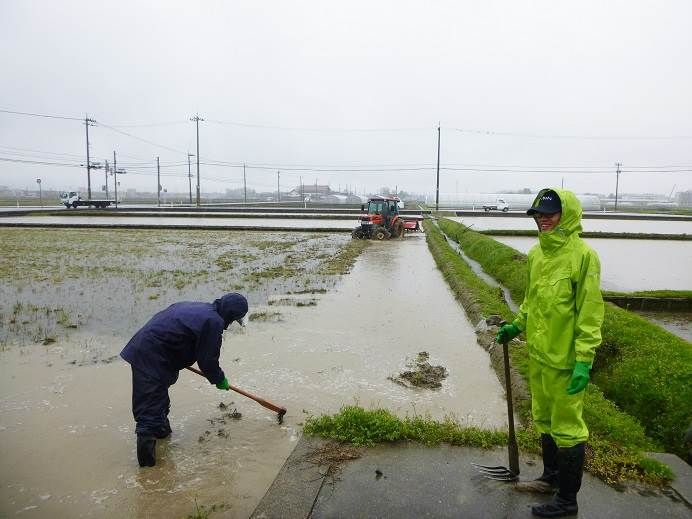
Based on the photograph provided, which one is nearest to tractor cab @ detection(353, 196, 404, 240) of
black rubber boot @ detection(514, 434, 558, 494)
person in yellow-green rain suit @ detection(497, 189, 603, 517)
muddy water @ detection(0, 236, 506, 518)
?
muddy water @ detection(0, 236, 506, 518)

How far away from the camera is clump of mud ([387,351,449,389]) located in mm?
5141

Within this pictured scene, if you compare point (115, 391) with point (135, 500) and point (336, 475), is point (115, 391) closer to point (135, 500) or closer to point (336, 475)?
point (135, 500)

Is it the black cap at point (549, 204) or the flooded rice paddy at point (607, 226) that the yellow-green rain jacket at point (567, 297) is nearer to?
the black cap at point (549, 204)

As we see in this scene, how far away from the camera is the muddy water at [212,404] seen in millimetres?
3283

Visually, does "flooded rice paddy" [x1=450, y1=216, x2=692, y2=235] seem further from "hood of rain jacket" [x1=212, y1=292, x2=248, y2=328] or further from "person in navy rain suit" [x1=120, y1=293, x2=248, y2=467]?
"person in navy rain suit" [x1=120, y1=293, x2=248, y2=467]

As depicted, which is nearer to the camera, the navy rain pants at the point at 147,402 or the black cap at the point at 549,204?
the black cap at the point at 549,204

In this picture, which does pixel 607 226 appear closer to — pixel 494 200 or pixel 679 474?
pixel 679 474

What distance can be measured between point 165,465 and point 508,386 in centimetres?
261

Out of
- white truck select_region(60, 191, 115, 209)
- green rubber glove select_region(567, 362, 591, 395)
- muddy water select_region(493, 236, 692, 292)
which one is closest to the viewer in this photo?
green rubber glove select_region(567, 362, 591, 395)

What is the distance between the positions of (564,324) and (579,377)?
0.31 m

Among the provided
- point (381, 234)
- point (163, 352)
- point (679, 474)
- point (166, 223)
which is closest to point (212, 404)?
point (163, 352)

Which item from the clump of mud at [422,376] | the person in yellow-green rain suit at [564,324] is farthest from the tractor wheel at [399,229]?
the person in yellow-green rain suit at [564,324]

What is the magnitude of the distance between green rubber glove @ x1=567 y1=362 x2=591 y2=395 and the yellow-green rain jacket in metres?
0.03

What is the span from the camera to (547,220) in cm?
279
